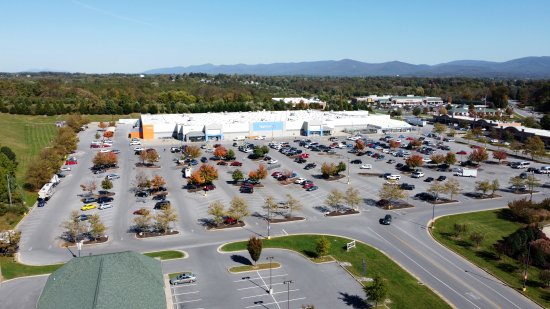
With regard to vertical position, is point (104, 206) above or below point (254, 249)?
below

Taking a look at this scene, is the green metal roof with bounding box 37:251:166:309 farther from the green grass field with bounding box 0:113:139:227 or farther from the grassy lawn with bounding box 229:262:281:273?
the green grass field with bounding box 0:113:139:227

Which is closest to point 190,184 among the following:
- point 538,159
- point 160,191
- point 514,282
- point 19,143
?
point 160,191

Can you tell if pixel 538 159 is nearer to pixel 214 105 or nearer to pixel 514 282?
pixel 514 282

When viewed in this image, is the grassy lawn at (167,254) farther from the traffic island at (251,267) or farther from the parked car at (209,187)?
the parked car at (209,187)

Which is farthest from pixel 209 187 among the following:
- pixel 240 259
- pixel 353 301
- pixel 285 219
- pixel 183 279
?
pixel 353 301

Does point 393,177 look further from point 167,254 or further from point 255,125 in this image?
point 255,125

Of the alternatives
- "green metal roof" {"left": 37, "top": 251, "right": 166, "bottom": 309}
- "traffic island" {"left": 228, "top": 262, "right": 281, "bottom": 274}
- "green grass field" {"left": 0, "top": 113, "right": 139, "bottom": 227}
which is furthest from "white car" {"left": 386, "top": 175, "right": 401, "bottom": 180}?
"green grass field" {"left": 0, "top": 113, "right": 139, "bottom": 227}
